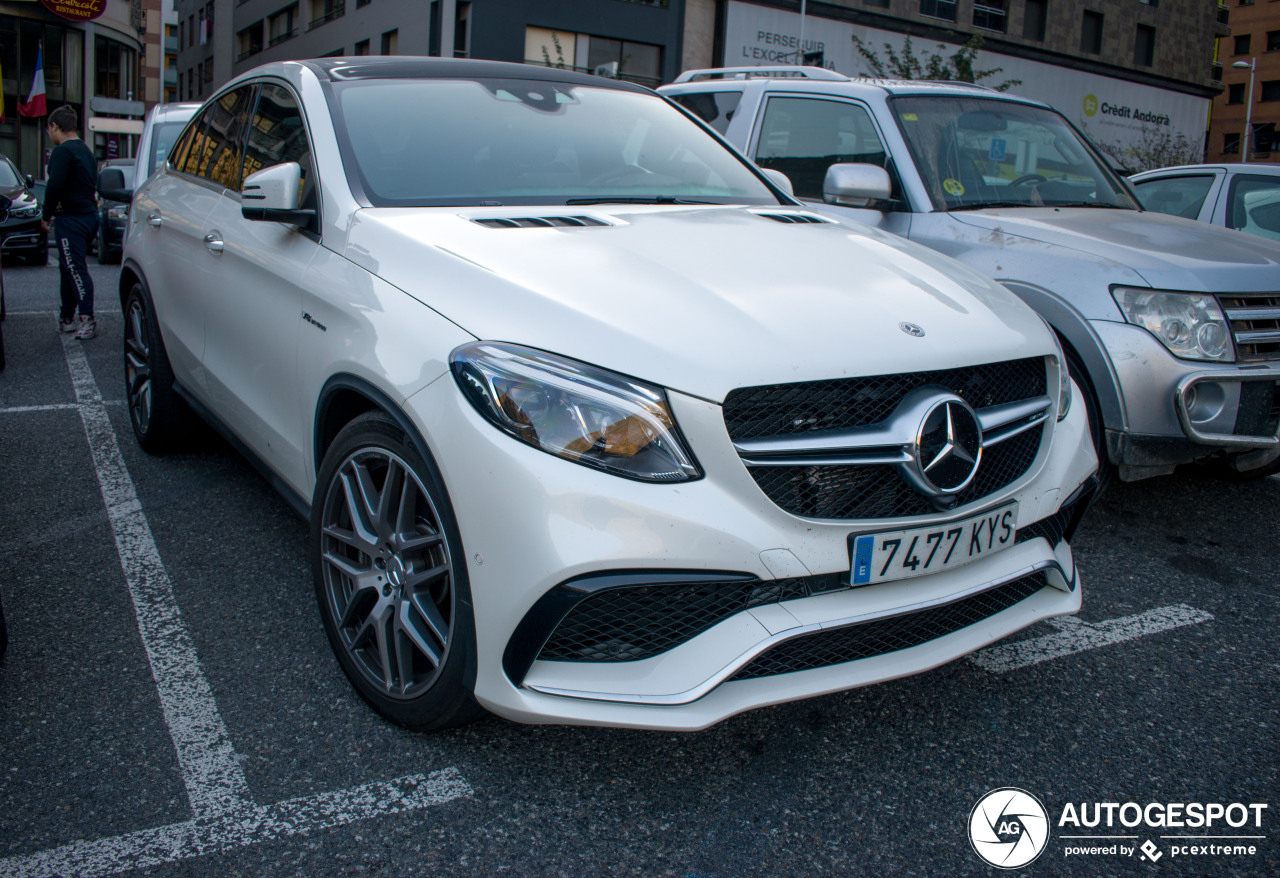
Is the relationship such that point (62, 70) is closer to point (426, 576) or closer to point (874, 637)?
point (426, 576)

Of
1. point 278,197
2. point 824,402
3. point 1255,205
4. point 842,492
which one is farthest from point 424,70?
point 1255,205

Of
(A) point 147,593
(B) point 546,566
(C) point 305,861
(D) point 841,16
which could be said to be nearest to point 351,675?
(C) point 305,861

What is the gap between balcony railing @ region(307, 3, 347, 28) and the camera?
1425 inches

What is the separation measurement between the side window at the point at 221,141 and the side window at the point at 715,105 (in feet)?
8.18

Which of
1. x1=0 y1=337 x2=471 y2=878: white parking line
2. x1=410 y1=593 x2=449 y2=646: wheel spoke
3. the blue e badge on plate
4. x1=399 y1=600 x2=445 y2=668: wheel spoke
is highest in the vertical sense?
the blue e badge on plate

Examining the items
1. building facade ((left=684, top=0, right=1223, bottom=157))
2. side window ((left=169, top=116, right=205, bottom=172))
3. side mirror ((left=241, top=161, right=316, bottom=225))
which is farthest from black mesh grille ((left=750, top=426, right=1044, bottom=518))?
building facade ((left=684, top=0, right=1223, bottom=157))

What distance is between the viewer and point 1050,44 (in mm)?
35688

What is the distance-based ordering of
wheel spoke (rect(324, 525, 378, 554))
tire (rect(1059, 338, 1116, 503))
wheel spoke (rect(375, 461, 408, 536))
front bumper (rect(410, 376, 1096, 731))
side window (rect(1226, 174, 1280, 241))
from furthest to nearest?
side window (rect(1226, 174, 1280, 241)), tire (rect(1059, 338, 1116, 503)), wheel spoke (rect(324, 525, 378, 554)), wheel spoke (rect(375, 461, 408, 536)), front bumper (rect(410, 376, 1096, 731))

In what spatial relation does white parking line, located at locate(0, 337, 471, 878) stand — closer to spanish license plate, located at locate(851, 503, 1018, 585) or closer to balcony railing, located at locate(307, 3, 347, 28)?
spanish license plate, located at locate(851, 503, 1018, 585)

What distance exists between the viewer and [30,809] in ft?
7.05

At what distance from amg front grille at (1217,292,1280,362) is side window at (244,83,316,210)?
10.6 ft

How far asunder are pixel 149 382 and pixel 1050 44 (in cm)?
3780

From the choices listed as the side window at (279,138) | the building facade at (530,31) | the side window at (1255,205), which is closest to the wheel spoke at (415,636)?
the side window at (279,138)

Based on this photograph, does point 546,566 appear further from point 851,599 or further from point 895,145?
point 895,145
